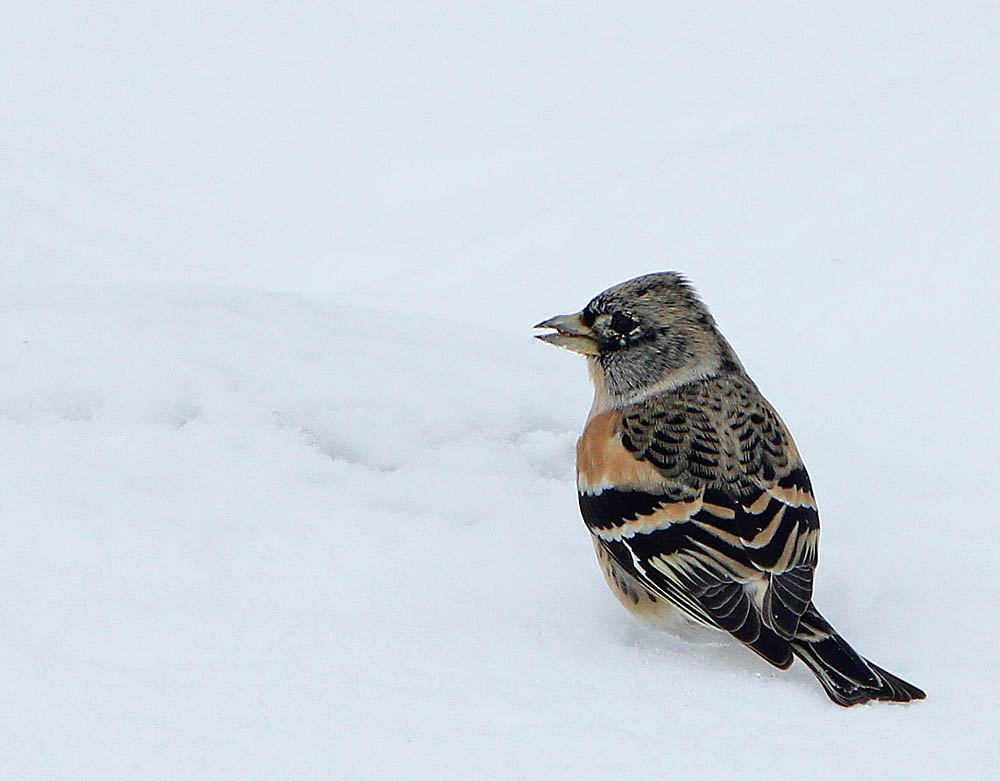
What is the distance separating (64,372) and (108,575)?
3.32 feet

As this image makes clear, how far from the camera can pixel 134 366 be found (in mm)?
3773

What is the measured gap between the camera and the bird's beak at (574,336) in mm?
3637

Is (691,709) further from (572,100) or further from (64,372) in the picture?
(572,100)

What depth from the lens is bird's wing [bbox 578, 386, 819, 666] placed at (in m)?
2.89

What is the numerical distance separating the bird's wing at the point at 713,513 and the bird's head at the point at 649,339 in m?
0.20

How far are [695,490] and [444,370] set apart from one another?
130cm

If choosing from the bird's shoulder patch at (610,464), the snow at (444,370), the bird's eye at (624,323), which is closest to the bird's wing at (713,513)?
the bird's shoulder patch at (610,464)

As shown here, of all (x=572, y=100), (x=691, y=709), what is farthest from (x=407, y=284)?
(x=691, y=709)

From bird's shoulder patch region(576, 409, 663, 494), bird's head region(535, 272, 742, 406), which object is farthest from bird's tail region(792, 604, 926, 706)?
bird's head region(535, 272, 742, 406)

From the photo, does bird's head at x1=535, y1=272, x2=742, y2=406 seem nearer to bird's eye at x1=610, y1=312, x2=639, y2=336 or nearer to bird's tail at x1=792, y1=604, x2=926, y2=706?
bird's eye at x1=610, y1=312, x2=639, y2=336

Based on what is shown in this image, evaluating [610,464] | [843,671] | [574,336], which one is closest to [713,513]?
[610,464]

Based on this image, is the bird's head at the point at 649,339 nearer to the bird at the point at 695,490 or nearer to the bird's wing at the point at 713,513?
the bird at the point at 695,490

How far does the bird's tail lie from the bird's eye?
3.56 feet

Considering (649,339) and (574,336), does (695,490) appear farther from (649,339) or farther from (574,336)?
(574,336)
